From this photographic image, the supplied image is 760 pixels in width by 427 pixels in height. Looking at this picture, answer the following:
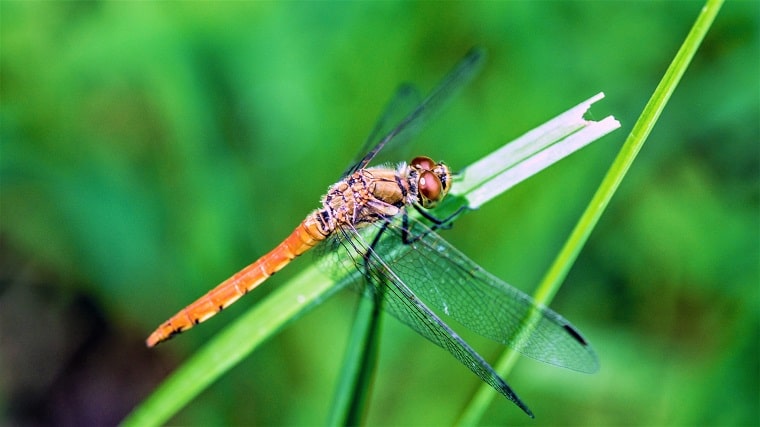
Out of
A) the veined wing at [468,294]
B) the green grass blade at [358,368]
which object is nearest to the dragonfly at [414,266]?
the veined wing at [468,294]

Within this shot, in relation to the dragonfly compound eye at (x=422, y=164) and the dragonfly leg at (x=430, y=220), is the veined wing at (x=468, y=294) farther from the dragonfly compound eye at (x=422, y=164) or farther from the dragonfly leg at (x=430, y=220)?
the dragonfly compound eye at (x=422, y=164)

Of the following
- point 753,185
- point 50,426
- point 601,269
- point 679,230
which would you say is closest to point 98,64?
point 50,426

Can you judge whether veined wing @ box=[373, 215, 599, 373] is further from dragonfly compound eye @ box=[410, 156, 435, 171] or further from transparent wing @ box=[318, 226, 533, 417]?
dragonfly compound eye @ box=[410, 156, 435, 171]

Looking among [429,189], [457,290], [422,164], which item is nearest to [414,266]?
[457,290]

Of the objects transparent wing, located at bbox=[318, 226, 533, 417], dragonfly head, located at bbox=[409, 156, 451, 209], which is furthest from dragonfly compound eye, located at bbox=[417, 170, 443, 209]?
transparent wing, located at bbox=[318, 226, 533, 417]

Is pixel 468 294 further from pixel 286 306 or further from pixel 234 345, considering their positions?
pixel 234 345

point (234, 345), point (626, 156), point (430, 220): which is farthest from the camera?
point (430, 220)

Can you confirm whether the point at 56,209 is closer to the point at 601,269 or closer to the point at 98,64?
the point at 98,64
